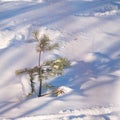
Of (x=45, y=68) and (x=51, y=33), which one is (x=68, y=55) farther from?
(x=45, y=68)

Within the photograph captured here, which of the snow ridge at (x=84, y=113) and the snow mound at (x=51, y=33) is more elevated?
the snow mound at (x=51, y=33)

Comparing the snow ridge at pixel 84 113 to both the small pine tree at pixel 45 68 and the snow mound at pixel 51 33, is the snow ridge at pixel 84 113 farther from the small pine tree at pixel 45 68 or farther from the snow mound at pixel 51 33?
the snow mound at pixel 51 33

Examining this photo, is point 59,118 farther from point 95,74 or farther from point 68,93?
point 95,74

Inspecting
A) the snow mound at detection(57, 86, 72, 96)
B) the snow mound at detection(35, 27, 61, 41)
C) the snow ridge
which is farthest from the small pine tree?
the snow mound at detection(35, 27, 61, 41)

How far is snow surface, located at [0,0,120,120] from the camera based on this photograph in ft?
20.4

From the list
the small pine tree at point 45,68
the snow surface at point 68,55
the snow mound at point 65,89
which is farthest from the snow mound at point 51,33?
the snow mound at point 65,89

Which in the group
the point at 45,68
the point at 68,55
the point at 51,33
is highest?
the point at 51,33

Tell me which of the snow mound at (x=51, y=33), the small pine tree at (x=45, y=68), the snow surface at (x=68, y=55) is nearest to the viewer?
the snow surface at (x=68, y=55)

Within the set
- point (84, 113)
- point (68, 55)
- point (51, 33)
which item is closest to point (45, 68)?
point (84, 113)

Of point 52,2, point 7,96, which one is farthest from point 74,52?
point 52,2

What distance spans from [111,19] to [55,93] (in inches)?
178

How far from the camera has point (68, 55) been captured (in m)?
8.62

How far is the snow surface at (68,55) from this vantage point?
621cm

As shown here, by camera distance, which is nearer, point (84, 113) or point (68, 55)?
point (84, 113)
